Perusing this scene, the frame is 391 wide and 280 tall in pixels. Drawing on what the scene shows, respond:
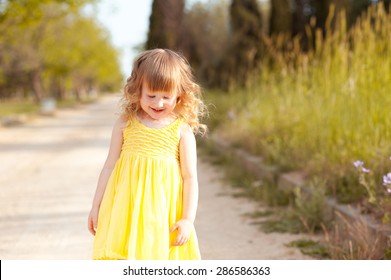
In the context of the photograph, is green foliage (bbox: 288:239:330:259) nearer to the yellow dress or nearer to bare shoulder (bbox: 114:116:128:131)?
the yellow dress

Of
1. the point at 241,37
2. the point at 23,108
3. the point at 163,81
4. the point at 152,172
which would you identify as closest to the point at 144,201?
the point at 152,172

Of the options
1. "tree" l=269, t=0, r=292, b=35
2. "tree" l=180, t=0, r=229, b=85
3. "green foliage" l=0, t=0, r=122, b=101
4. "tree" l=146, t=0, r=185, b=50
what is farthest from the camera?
"green foliage" l=0, t=0, r=122, b=101

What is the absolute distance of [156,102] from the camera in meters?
2.78

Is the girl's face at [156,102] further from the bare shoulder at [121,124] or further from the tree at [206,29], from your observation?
the tree at [206,29]

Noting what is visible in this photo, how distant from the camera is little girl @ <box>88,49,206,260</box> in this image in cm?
275

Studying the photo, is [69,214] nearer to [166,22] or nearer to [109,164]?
[109,164]

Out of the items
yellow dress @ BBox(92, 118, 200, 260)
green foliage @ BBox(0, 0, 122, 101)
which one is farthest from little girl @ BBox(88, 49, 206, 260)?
green foliage @ BBox(0, 0, 122, 101)

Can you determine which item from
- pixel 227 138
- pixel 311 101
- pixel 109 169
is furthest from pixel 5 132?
pixel 109 169

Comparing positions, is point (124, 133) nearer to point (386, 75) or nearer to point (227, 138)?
point (386, 75)

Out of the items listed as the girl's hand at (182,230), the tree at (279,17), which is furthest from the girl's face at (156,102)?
the tree at (279,17)

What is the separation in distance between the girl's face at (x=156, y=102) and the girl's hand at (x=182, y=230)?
47 cm

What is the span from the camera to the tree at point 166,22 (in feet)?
53.7

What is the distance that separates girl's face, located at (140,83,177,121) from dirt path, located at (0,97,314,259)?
78.1 inches

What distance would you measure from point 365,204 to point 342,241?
0.35m
